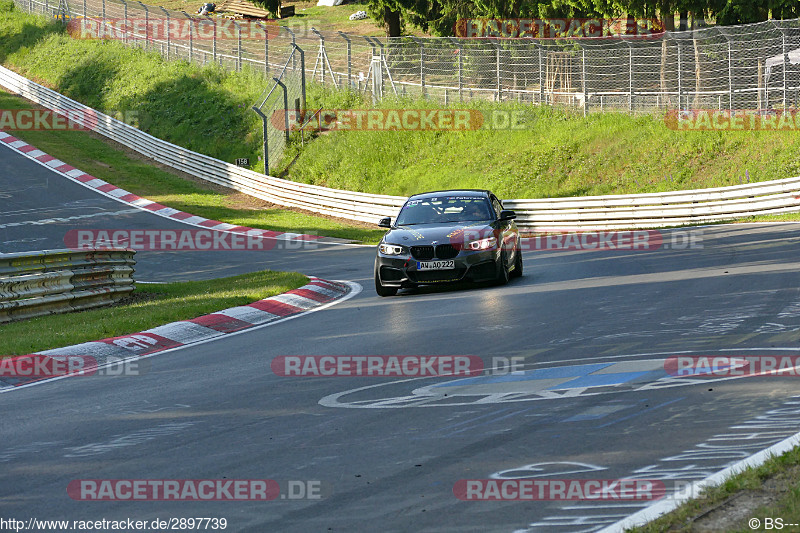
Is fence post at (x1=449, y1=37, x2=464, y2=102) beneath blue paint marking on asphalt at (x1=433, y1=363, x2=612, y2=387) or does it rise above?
above

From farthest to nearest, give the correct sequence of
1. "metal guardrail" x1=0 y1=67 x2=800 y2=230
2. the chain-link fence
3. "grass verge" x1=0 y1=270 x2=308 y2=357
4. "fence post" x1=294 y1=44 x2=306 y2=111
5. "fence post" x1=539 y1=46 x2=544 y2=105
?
"fence post" x1=294 y1=44 x2=306 y2=111, "fence post" x1=539 y1=46 x2=544 y2=105, the chain-link fence, "metal guardrail" x1=0 y1=67 x2=800 y2=230, "grass verge" x1=0 y1=270 x2=308 y2=357

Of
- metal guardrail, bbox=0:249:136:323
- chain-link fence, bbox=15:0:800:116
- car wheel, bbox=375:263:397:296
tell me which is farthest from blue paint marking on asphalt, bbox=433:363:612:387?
chain-link fence, bbox=15:0:800:116

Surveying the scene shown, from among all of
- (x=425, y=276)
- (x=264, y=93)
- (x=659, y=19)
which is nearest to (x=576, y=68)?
(x=659, y=19)

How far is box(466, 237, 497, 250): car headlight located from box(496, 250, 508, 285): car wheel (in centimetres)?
26

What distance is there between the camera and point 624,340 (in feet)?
30.2

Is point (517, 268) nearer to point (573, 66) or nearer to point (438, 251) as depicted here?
point (438, 251)

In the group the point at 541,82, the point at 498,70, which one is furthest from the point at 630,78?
the point at 498,70

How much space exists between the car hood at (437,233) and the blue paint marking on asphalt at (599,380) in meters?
6.64

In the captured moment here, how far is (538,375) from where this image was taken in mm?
7891

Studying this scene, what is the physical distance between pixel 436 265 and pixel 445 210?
162cm

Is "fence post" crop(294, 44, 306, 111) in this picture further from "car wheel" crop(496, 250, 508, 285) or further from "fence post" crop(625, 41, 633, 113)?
"car wheel" crop(496, 250, 508, 285)

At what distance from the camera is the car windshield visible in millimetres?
15211

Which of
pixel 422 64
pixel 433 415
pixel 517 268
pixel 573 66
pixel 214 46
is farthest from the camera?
pixel 214 46

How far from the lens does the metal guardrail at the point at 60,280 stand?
1345 cm
